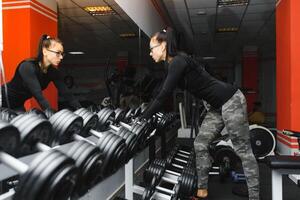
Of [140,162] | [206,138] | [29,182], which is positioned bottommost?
[140,162]

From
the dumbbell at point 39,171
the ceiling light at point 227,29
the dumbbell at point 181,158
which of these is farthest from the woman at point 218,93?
the ceiling light at point 227,29

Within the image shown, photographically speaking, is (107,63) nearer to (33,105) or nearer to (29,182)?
(33,105)

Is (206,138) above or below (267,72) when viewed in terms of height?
below

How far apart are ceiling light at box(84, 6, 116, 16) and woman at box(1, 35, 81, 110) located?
48.1 inches

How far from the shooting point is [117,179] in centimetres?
277

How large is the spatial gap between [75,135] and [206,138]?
153 cm

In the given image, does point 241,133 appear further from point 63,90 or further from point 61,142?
point 61,142

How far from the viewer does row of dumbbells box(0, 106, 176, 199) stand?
762mm

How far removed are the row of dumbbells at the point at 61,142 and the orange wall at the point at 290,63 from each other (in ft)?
8.73

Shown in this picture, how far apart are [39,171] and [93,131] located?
540mm

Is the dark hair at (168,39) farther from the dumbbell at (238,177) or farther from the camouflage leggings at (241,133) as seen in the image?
the dumbbell at (238,177)

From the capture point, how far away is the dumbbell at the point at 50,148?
86cm

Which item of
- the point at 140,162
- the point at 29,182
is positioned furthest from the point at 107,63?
the point at 29,182

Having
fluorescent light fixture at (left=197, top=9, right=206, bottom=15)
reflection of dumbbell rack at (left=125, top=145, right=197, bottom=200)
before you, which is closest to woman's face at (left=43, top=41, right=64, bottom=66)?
reflection of dumbbell rack at (left=125, top=145, right=197, bottom=200)
